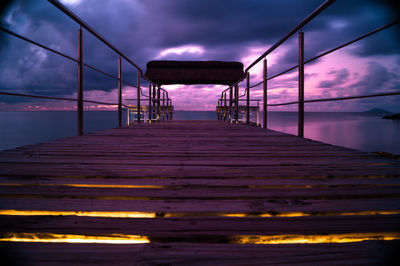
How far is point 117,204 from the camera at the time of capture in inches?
29.6

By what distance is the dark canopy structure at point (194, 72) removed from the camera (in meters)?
11.0

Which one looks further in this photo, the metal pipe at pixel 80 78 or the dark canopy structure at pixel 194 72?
the dark canopy structure at pixel 194 72

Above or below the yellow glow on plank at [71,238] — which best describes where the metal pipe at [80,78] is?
above

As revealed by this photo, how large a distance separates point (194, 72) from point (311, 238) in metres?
11.2

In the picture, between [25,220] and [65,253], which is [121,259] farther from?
[25,220]

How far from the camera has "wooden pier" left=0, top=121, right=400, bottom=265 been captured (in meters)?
0.54

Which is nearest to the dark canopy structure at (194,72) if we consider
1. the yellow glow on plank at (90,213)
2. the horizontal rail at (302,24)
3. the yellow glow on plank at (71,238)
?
the horizontal rail at (302,24)

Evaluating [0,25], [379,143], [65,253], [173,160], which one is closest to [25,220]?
[65,253]

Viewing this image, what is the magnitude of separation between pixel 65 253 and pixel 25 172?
743 mm

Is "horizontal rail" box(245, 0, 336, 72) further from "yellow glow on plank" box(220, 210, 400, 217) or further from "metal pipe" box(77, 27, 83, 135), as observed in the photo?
"metal pipe" box(77, 27, 83, 135)

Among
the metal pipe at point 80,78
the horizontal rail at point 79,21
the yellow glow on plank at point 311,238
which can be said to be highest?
the horizontal rail at point 79,21

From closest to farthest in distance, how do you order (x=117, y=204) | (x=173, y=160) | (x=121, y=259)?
1. (x=121, y=259)
2. (x=117, y=204)
3. (x=173, y=160)

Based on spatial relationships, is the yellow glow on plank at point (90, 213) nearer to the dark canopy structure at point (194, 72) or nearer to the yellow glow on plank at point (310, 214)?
the yellow glow on plank at point (310, 214)

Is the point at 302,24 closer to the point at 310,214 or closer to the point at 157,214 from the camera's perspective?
the point at 310,214
